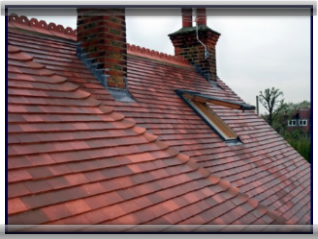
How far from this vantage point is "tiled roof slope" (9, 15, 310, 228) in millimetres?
4645

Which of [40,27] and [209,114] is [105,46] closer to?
[40,27]

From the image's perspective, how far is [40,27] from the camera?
496cm

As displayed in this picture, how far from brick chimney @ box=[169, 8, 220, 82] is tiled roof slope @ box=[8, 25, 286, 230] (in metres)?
5.30

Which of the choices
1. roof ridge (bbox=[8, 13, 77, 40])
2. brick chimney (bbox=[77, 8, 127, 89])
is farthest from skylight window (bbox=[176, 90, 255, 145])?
roof ridge (bbox=[8, 13, 77, 40])

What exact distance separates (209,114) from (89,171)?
4.04 metres

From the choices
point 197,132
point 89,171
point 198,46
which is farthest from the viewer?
point 198,46

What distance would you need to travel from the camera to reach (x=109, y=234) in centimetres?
259

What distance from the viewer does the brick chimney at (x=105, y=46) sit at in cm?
479

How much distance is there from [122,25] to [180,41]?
4.77m

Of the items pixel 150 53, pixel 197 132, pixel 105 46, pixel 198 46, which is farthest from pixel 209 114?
pixel 198 46

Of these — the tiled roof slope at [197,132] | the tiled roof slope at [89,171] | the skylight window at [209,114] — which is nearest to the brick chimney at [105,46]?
the tiled roof slope at [197,132]

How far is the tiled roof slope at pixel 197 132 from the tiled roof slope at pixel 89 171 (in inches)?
21.7

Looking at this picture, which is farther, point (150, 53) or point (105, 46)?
point (150, 53)

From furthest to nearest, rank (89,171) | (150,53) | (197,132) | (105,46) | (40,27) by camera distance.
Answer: (150,53) < (197,132) < (40,27) < (105,46) < (89,171)
